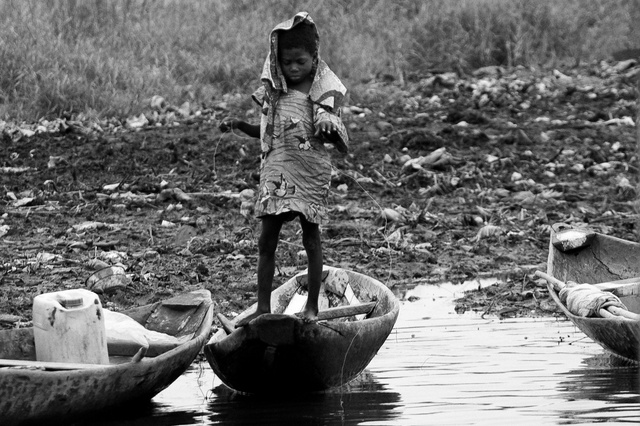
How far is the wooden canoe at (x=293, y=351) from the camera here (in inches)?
215

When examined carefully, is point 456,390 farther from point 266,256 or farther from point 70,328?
point 70,328

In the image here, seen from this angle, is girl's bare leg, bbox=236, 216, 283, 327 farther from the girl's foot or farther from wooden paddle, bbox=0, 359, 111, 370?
wooden paddle, bbox=0, 359, 111, 370

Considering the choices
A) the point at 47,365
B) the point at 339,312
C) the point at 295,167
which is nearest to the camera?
the point at 47,365

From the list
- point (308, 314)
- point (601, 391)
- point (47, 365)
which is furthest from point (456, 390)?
point (47, 365)

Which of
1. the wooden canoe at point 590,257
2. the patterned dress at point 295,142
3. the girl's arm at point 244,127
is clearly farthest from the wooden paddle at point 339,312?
the wooden canoe at point 590,257

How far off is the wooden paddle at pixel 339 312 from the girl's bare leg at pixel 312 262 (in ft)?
1.03

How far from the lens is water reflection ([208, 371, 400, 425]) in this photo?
213 inches

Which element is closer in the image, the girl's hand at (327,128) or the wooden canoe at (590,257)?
the girl's hand at (327,128)

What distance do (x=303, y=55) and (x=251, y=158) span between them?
6170 mm

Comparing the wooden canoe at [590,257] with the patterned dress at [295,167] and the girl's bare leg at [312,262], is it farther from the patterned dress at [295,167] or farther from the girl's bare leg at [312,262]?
the patterned dress at [295,167]

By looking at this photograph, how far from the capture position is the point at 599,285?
7.15m

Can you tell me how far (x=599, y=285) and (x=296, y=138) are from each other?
2334 mm

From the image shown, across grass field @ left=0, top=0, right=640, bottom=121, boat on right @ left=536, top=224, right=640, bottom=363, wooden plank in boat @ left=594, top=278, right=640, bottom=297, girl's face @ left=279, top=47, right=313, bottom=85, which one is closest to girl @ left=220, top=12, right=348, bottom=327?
girl's face @ left=279, top=47, right=313, bottom=85

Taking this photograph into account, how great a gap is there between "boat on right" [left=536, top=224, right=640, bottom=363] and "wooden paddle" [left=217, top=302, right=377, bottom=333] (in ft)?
3.56
